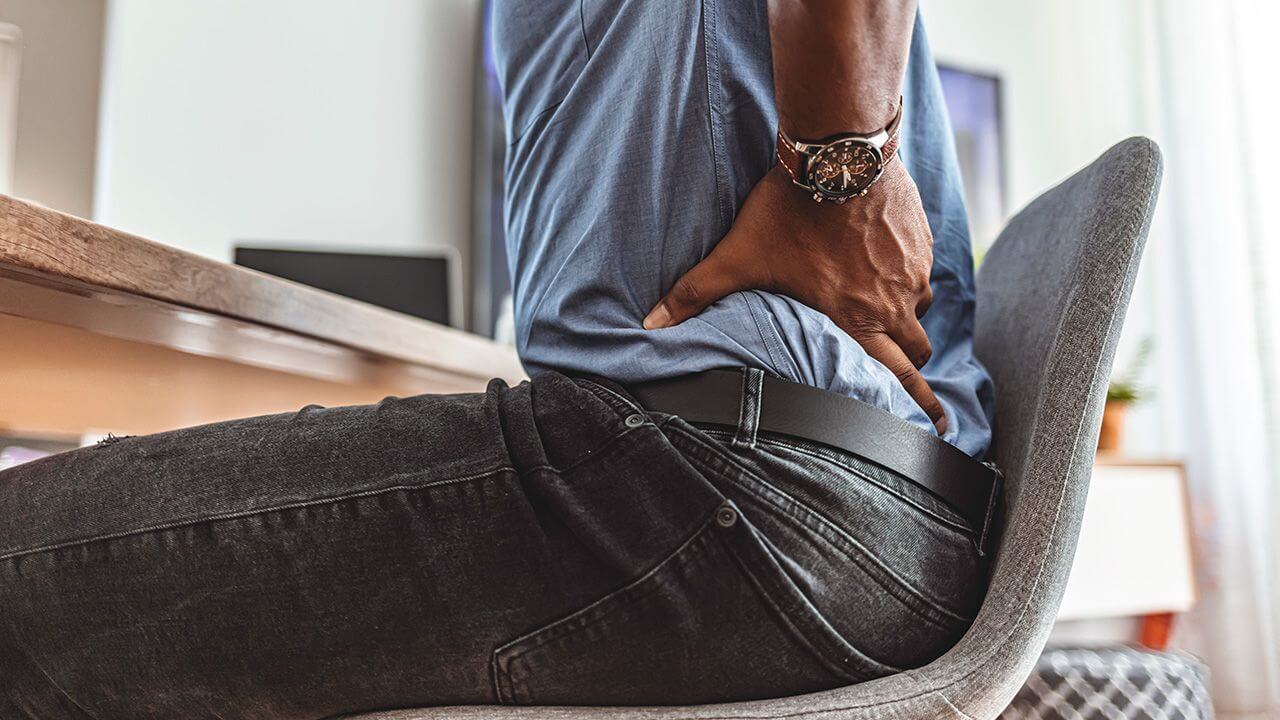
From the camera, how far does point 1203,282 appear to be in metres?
2.61

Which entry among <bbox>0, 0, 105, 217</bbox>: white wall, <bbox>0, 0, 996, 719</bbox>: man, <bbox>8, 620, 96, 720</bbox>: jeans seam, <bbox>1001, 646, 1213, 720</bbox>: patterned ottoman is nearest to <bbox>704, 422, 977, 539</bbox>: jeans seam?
<bbox>0, 0, 996, 719</bbox>: man

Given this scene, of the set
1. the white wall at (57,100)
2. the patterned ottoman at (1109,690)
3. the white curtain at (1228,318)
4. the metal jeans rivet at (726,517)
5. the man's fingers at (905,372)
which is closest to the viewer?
the metal jeans rivet at (726,517)

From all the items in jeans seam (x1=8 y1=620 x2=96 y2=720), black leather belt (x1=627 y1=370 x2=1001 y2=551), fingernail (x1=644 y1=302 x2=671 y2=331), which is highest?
fingernail (x1=644 y1=302 x2=671 y2=331)

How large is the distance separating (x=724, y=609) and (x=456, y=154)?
6.37ft

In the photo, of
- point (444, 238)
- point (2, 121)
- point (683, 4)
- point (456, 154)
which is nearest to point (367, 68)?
point (456, 154)

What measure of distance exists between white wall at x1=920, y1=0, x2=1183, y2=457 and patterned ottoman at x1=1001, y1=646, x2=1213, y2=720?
156cm

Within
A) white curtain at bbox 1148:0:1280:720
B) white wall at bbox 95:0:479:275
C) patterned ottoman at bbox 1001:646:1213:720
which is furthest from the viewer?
white curtain at bbox 1148:0:1280:720

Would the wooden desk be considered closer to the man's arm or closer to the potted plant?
the man's arm

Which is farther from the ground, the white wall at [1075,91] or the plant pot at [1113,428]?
the white wall at [1075,91]

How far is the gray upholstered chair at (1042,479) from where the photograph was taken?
0.45 metres

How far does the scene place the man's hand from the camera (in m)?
0.53

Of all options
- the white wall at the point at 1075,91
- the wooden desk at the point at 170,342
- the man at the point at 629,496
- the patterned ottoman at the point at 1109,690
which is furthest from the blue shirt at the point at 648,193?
the white wall at the point at 1075,91

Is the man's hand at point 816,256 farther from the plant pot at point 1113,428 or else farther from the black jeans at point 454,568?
the plant pot at point 1113,428

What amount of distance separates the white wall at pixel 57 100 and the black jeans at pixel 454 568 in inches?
55.3
